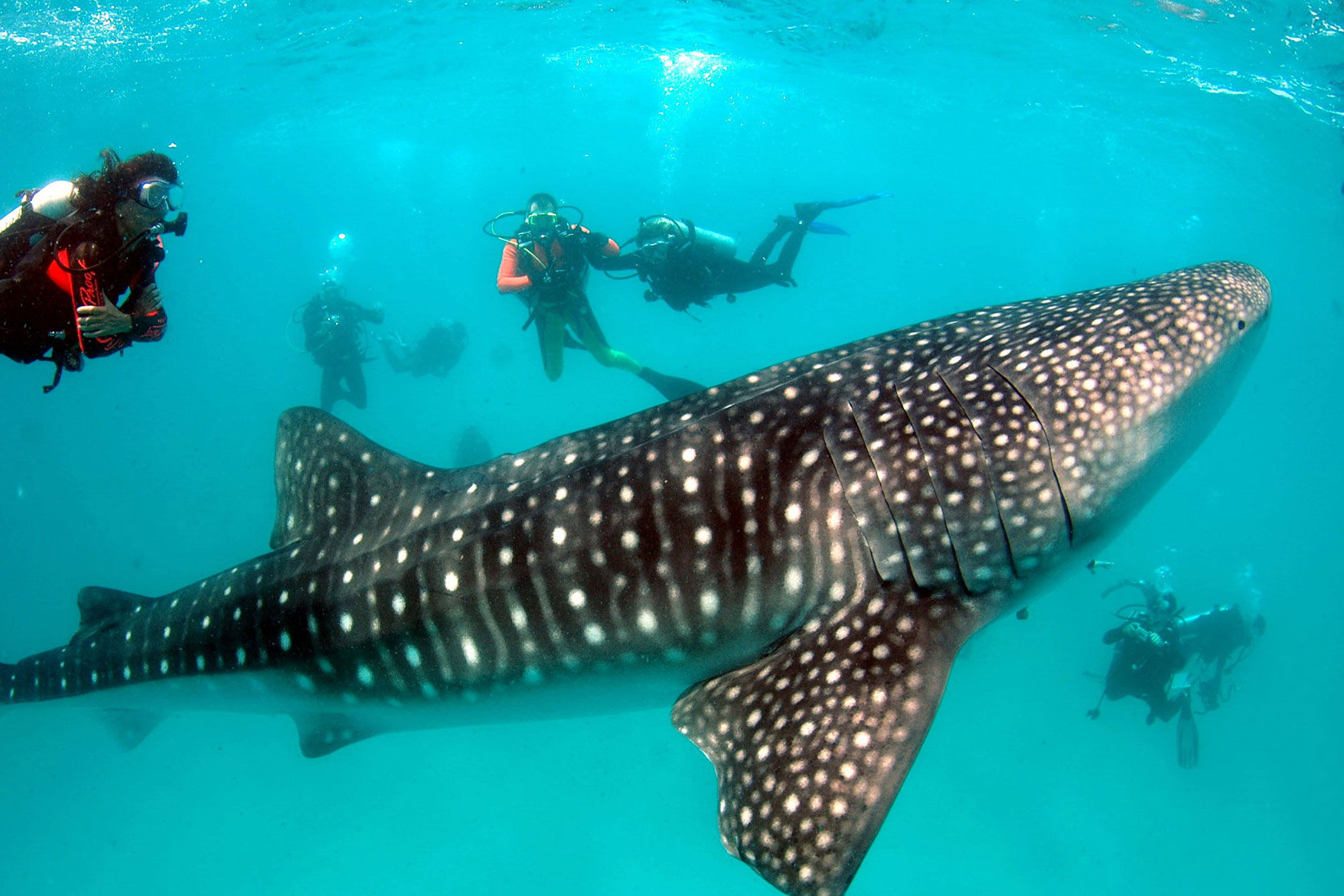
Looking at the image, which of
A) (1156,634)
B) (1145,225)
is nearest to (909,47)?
(1156,634)

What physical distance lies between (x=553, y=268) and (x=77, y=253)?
9005 mm

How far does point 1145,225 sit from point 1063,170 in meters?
30.8

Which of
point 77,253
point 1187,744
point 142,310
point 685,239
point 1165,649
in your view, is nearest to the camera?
point 77,253

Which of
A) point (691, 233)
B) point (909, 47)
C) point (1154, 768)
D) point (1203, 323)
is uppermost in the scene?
point (909, 47)

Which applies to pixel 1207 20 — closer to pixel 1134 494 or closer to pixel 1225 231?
pixel 1134 494

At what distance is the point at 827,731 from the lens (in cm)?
254

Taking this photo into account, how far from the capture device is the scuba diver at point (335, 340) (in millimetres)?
19484

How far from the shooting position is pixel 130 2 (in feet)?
72.1

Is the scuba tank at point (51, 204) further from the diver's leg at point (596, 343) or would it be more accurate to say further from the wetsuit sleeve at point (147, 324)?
the diver's leg at point (596, 343)

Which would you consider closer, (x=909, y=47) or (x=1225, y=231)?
(x=909, y=47)

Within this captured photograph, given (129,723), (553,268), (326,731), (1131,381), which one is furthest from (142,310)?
(553,268)

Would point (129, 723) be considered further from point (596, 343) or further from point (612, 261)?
point (596, 343)

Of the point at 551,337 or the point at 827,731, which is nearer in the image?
the point at 827,731

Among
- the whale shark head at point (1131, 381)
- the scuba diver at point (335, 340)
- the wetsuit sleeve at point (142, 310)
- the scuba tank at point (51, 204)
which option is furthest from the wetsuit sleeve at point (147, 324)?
the scuba diver at point (335, 340)
